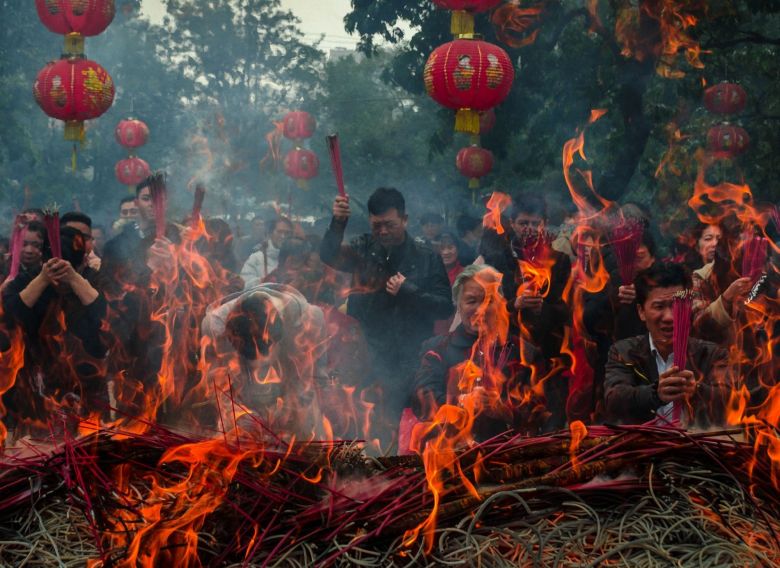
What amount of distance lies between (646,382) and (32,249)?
3.42 meters

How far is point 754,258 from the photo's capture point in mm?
5031

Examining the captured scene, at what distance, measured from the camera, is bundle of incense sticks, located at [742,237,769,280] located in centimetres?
504

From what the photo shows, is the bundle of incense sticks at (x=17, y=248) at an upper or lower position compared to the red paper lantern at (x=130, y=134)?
lower

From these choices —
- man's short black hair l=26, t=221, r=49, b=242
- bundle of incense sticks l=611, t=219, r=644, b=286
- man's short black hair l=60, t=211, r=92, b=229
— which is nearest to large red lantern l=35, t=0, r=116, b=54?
man's short black hair l=60, t=211, r=92, b=229

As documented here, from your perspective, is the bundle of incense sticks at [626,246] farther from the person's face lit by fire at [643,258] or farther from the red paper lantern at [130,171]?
the red paper lantern at [130,171]

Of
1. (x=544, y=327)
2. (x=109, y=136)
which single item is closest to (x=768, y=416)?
(x=544, y=327)

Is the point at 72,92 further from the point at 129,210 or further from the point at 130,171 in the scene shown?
the point at 130,171

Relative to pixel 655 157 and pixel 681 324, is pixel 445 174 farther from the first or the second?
pixel 681 324

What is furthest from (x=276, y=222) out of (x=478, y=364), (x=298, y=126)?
(x=298, y=126)

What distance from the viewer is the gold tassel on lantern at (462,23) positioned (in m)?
8.71

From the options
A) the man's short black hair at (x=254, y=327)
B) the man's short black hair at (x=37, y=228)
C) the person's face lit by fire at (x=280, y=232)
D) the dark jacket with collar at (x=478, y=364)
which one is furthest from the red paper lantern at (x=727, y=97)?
the man's short black hair at (x=254, y=327)

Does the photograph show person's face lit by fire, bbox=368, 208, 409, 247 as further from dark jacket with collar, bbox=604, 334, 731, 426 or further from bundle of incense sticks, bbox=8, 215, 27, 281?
dark jacket with collar, bbox=604, 334, 731, 426

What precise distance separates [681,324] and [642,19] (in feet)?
31.1

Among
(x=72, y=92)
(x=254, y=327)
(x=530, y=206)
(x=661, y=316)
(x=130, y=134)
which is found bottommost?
(x=254, y=327)
